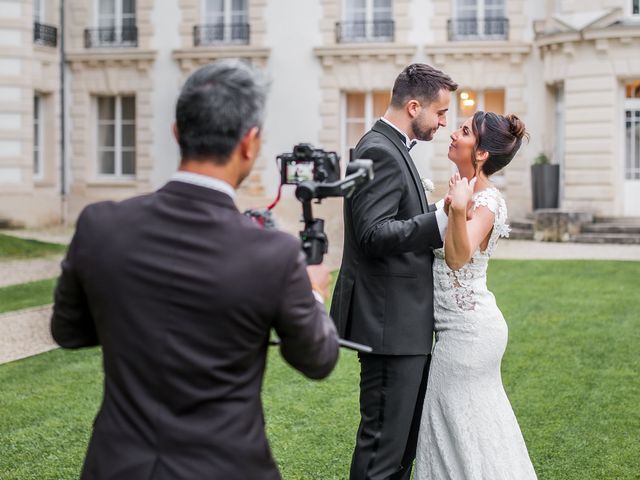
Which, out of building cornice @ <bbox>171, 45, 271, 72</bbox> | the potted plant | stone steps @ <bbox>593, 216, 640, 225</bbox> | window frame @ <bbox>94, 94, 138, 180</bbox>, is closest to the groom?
stone steps @ <bbox>593, 216, 640, 225</bbox>

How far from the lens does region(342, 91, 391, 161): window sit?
2258 cm

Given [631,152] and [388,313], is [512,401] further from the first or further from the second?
[631,152]

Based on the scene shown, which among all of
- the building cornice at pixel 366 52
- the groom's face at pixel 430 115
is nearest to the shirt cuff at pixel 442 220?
the groom's face at pixel 430 115

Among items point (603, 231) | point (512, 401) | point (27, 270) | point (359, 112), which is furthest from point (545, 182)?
point (512, 401)

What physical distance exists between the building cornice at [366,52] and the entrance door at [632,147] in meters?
4.49

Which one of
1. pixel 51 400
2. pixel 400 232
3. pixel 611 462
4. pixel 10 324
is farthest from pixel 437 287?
pixel 10 324

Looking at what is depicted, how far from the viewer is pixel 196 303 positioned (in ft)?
7.79

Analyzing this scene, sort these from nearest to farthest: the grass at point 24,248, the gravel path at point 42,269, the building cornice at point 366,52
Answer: the gravel path at point 42,269 → the grass at point 24,248 → the building cornice at point 366,52

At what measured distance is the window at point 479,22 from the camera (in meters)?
21.6

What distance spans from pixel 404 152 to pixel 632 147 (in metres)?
16.9

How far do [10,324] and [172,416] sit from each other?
26.3 feet

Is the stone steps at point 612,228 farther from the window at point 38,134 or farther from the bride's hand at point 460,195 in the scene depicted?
the bride's hand at point 460,195

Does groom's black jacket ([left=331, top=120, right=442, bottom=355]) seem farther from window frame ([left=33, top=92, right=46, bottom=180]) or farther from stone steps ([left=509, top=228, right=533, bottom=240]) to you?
window frame ([left=33, top=92, right=46, bottom=180])

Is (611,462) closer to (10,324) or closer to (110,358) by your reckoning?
(110,358)
